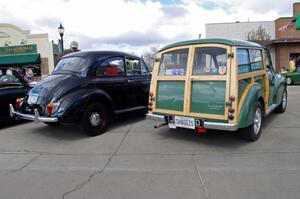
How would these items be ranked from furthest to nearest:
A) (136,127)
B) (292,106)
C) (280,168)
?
(292,106) → (136,127) → (280,168)

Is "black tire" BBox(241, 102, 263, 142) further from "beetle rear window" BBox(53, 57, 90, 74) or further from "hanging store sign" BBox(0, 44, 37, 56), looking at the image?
"hanging store sign" BBox(0, 44, 37, 56)

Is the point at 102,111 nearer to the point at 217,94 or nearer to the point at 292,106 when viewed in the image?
the point at 217,94

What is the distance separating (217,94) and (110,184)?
8.18ft

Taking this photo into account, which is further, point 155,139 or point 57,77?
point 57,77

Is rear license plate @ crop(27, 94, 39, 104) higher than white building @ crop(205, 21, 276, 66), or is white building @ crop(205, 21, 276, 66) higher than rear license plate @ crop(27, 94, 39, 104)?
white building @ crop(205, 21, 276, 66)

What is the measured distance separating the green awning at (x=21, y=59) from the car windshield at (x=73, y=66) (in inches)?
926

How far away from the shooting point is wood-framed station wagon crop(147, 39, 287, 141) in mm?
5383

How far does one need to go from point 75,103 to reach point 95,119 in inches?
28.1

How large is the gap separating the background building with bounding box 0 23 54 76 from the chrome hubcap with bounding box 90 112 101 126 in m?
24.7

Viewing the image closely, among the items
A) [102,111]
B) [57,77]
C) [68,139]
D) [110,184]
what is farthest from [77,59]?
[110,184]

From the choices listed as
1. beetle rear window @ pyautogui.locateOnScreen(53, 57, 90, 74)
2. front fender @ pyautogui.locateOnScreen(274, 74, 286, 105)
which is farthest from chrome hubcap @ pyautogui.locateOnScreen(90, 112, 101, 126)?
front fender @ pyautogui.locateOnScreen(274, 74, 286, 105)

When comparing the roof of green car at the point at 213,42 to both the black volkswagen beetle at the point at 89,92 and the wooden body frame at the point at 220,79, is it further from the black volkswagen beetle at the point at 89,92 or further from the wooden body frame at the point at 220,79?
the black volkswagen beetle at the point at 89,92

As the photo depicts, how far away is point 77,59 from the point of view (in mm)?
7387

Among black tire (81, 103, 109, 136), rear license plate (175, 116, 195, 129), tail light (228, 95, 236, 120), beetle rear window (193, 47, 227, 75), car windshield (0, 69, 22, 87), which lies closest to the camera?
tail light (228, 95, 236, 120)
